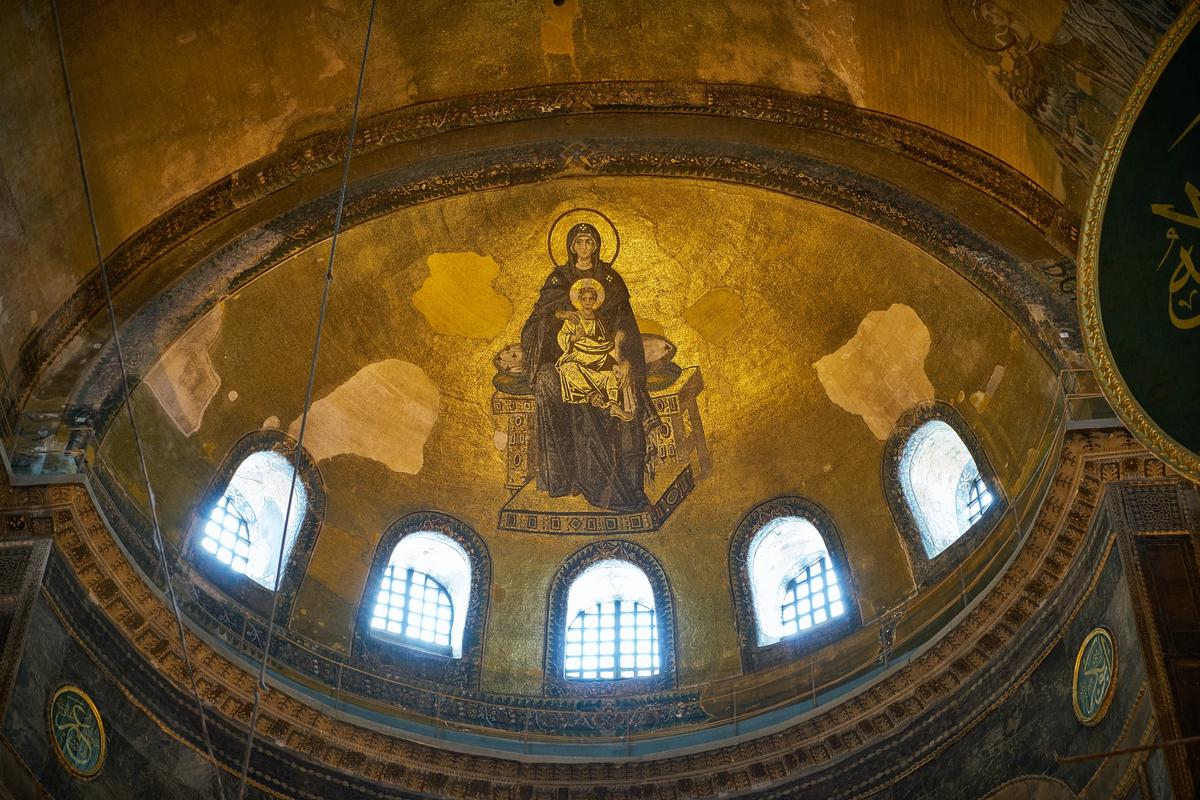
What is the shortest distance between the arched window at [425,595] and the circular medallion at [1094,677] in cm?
678

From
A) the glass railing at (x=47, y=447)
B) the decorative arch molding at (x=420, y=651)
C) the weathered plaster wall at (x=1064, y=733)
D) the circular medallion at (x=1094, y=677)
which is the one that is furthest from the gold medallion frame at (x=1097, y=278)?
the glass railing at (x=47, y=447)

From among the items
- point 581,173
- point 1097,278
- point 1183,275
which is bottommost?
point 1183,275

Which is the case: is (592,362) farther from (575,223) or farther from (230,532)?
(230,532)

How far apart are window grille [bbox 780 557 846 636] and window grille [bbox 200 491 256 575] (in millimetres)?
5789

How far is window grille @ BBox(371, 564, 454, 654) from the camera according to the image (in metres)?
16.9

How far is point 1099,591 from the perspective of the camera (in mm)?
12922

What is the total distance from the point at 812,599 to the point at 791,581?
1.45 feet

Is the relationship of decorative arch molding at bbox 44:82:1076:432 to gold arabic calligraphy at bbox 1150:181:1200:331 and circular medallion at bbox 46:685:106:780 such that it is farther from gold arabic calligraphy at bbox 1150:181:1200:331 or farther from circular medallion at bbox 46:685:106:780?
gold arabic calligraphy at bbox 1150:181:1200:331

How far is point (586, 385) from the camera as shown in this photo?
18578mm

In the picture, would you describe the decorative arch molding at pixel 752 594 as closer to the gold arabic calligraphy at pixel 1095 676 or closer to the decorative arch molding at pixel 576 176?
the decorative arch molding at pixel 576 176

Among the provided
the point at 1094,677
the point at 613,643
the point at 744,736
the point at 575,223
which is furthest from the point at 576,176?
the point at 1094,677

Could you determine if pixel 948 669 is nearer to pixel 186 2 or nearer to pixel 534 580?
pixel 534 580

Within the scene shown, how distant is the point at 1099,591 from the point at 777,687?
4.23m

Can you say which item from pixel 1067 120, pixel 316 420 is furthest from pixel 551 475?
pixel 1067 120
